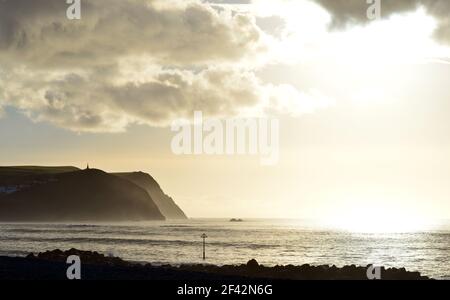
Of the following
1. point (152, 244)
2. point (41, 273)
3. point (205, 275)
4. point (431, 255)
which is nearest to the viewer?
point (41, 273)

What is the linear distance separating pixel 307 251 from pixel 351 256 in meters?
8.71

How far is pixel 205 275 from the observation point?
39.5 meters
